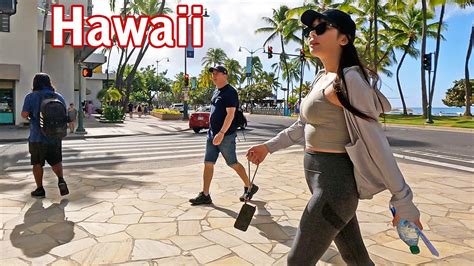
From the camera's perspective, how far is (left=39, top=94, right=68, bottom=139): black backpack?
493 centimetres

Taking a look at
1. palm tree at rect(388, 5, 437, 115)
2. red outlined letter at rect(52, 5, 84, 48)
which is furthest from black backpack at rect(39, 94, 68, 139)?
palm tree at rect(388, 5, 437, 115)

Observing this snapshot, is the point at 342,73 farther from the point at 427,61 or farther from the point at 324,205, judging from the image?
the point at 427,61

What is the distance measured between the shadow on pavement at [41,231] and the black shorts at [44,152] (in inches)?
27.1

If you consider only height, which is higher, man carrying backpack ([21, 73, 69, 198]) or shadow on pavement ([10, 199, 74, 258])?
man carrying backpack ([21, 73, 69, 198])

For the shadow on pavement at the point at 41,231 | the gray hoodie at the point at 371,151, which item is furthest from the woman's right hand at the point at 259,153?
the shadow on pavement at the point at 41,231

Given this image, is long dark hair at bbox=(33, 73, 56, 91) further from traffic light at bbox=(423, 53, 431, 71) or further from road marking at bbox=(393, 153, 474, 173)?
traffic light at bbox=(423, 53, 431, 71)

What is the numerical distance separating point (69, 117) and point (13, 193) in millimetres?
1422

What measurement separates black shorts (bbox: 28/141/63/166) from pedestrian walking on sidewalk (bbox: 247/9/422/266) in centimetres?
423

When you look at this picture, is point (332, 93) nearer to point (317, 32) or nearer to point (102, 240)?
point (317, 32)

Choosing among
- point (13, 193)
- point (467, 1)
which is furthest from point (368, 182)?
point (467, 1)

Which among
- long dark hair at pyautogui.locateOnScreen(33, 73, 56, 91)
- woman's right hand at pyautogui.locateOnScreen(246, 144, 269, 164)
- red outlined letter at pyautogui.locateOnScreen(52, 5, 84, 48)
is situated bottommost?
woman's right hand at pyautogui.locateOnScreen(246, 144, 269, 164)

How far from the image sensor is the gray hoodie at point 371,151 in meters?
1.70

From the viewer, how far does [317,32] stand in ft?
6.35

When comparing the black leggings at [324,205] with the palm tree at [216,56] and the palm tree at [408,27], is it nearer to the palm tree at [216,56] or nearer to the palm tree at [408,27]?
the palm tree at [408,27]
